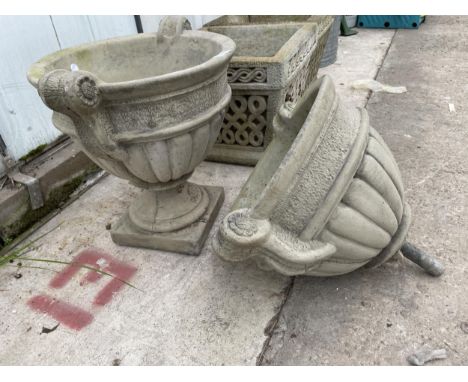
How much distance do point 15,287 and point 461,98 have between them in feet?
11.5

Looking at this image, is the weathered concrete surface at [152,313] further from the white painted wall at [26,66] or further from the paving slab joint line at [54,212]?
the white painted wall at [26,66]

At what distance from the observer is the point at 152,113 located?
1464 millimetres

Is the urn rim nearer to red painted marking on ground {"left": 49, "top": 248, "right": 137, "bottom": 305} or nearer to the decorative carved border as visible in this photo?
the decorative carved border

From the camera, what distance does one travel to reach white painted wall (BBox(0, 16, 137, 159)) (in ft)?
6.91

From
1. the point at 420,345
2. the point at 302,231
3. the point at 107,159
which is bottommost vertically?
the point at 420,345

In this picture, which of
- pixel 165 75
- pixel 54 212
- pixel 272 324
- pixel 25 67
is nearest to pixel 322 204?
pixel 272 324

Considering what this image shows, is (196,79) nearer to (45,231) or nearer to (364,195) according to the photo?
(364,195)

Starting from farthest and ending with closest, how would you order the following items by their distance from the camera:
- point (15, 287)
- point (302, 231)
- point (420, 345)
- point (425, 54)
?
point (425, 54) < point (15, 287) < point (420, 345) < point (302, 231)

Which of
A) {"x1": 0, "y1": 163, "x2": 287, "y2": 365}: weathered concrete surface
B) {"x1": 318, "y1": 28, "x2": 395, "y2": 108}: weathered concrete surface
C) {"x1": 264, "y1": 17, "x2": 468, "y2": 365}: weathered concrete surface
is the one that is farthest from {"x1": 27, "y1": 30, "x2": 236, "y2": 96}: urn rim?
{"x1": 318, "y1": 28, "x2": 395, "y2": 108}: weathered concrete surface

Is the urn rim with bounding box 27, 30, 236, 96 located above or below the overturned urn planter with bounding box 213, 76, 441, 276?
above

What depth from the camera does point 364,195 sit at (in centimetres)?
133

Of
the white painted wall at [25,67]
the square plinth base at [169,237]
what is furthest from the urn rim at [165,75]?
the square plinth base at [169,237]

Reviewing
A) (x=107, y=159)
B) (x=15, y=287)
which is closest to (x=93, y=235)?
(x=15, y=287)

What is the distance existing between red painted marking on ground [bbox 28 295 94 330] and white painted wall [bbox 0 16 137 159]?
0.95 m
